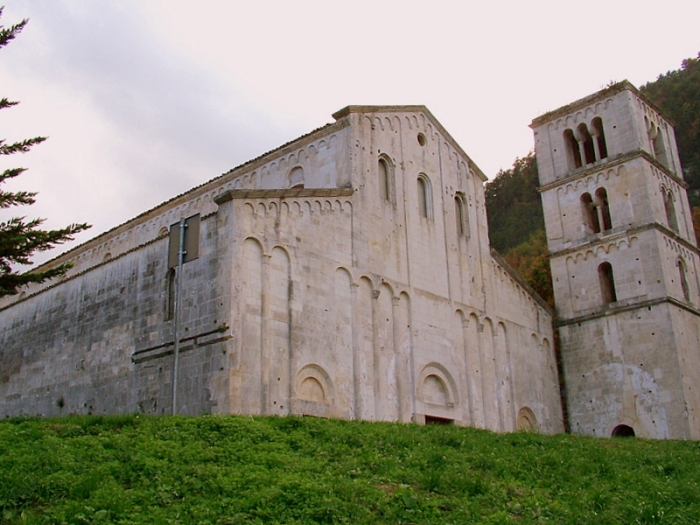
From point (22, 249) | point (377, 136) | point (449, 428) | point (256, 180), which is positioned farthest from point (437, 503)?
point (256, 180)

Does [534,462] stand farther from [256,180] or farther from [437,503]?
[256,180]

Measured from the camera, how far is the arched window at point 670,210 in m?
30.6

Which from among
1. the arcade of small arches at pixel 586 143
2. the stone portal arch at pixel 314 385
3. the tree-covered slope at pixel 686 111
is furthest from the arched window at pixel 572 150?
the tree-covered slope at pixel 686 111

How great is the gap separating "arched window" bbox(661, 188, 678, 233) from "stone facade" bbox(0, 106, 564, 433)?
599 cm

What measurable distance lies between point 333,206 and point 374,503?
1299 centimetres

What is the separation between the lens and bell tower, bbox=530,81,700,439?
87.7ft

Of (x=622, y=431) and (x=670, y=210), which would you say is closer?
(x=622, y=431)

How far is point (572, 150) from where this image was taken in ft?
106

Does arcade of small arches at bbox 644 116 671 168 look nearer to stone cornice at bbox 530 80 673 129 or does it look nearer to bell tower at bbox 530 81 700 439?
bell tower at bbox 530 81 700 439

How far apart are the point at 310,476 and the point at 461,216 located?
17.9 metres

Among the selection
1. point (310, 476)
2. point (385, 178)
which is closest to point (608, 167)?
point (385, 178)

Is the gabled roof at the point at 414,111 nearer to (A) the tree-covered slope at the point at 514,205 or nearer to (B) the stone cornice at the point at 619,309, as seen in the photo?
(B) the stone cornice at the point at 619,309

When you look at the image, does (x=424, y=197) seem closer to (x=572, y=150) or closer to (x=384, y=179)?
(x=384, y=179)

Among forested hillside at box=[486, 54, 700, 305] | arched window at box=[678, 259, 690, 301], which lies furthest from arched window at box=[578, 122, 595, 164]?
forested hillside at box=[486, 54, 700, 305]
